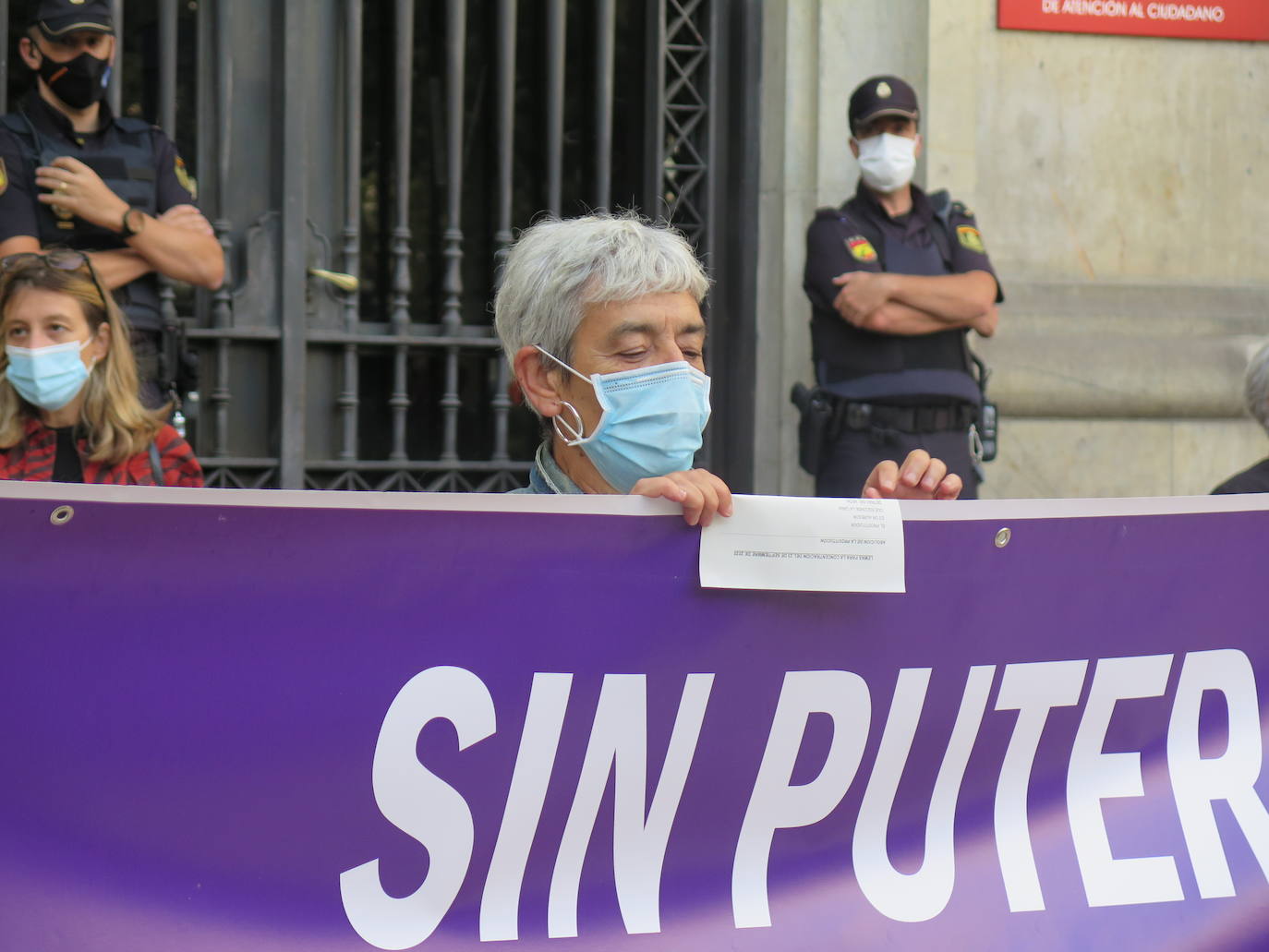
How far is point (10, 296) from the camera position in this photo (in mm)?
3854

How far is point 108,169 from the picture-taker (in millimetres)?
4566

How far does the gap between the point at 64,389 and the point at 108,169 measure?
1.01 m

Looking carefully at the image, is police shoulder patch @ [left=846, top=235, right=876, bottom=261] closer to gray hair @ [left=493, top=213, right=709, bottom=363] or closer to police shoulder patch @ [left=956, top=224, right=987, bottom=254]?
police shoulder patch @ [left=956, top=224, right=987, bottom=254]

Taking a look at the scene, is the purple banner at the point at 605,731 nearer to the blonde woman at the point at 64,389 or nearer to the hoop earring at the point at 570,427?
the hoop earring at the point at 570,427

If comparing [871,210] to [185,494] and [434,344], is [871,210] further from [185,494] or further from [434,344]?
[185,494]

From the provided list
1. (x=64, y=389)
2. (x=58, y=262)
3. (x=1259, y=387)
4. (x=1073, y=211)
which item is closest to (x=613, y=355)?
(x=64, y=389)

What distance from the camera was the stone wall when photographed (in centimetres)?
576

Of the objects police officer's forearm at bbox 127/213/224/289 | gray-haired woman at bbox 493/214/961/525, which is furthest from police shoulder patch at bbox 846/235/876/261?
gray-haired woman at bbox 493/214/961/525

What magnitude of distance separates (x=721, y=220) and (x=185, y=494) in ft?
14.0

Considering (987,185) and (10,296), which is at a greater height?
(987,185)

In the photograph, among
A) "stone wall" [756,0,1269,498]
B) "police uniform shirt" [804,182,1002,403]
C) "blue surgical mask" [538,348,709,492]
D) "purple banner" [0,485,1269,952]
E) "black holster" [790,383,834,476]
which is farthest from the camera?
"stone wall" [756,0,1269,498]

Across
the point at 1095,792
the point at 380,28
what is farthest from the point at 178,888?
the point at 380,28

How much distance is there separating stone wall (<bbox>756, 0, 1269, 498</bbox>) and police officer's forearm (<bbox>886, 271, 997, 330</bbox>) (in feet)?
2.71

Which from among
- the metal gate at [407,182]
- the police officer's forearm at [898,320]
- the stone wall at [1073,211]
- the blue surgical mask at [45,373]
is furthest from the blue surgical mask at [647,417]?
the stone wall at [1073,211]
